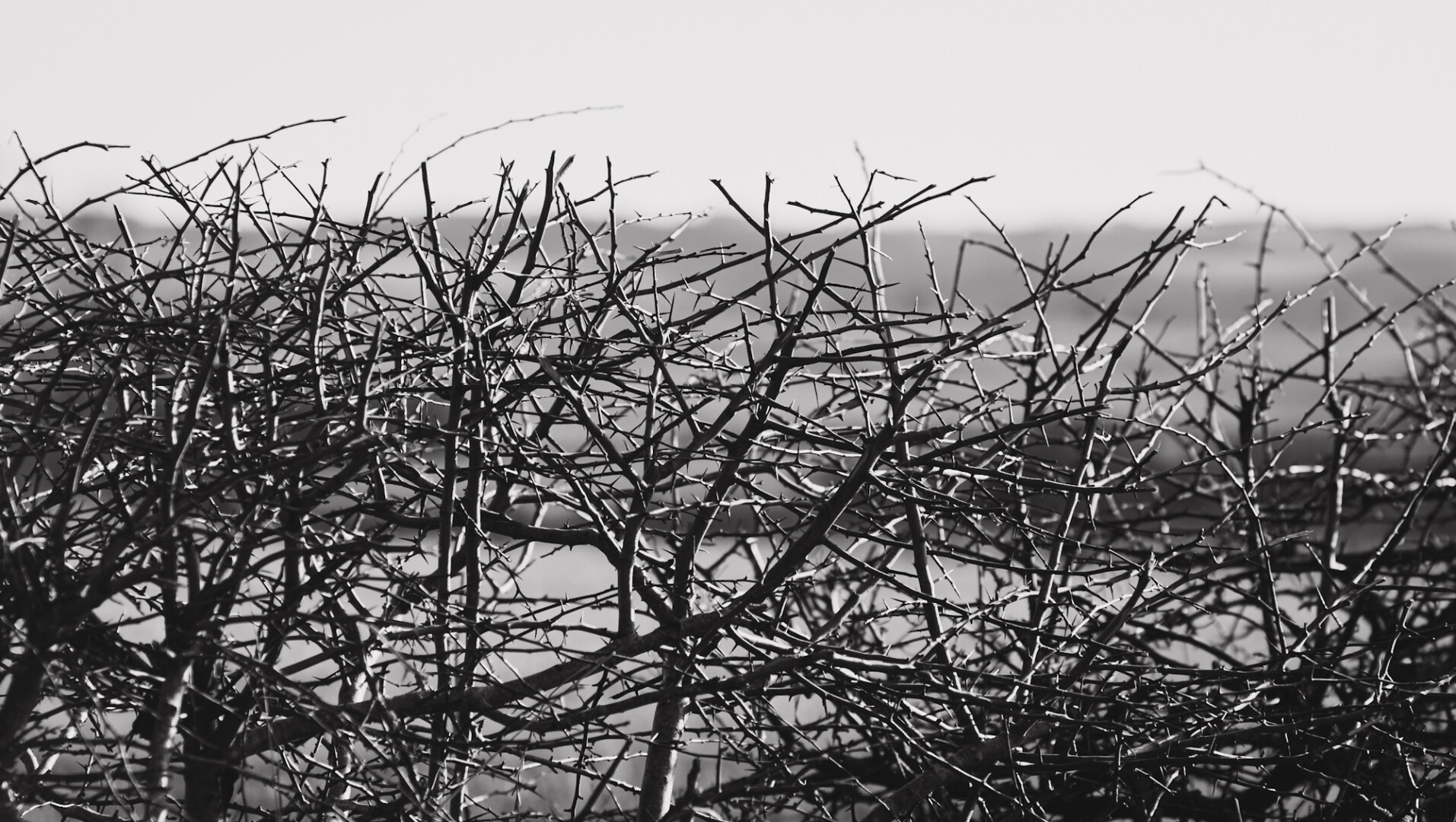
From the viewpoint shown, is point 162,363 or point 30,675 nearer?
point 30,675

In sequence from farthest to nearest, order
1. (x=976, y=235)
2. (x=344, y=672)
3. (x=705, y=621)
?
(x=976, y=235) → (x=705, y=621) → (x=344, y=672)

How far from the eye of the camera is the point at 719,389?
2.18 meters

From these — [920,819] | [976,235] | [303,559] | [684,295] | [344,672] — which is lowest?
[920,819]

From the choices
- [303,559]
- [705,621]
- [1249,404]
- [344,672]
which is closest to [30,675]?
[344,672]

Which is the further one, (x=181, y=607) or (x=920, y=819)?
(x=920, y=819)

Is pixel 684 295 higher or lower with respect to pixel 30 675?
higher

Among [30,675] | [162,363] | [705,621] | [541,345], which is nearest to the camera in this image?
[30,675]

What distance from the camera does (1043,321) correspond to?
7.61 feet

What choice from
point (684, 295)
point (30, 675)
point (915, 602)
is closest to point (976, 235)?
point (684, 295)

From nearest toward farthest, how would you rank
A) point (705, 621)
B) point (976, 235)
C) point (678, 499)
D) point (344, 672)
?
point (344, 672)
point (705, 621)
point (678, 499)
point (976, 235)

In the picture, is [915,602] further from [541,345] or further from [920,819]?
[541,345]

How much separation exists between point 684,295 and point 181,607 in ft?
5.83

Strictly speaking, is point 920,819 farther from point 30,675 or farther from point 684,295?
point 30,675

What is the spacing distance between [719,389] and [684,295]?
102 cm
